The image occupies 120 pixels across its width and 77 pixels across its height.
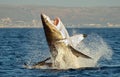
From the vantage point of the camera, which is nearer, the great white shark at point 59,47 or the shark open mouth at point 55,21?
the shark open mouth at point 55,21

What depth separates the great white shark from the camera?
2425 cm

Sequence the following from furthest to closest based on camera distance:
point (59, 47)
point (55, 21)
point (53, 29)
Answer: point (59, 47) → point (53, 29) → point (55, 21)

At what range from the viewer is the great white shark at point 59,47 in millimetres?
24250

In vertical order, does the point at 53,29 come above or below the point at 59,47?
above

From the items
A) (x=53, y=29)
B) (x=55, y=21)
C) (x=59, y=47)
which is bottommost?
(x=59, y=47)

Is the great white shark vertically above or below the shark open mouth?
below

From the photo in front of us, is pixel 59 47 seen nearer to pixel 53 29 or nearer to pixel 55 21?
pixel 53 29

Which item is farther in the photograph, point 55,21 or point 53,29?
point 53,29

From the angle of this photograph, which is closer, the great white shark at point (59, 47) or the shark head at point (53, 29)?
the shark head at point (53, 29)

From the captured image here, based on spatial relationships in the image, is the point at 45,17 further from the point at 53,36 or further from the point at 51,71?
the point at 51,71

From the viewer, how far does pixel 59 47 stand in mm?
25375

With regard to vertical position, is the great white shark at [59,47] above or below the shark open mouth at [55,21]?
below

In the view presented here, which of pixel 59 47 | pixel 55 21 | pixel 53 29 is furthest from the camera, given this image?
pixel 59 47

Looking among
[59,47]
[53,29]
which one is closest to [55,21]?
[53,29]
